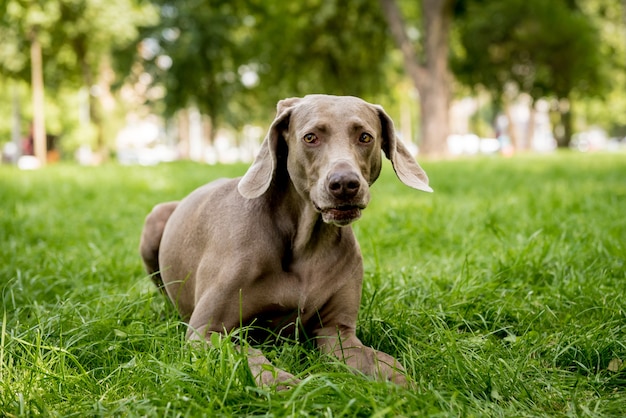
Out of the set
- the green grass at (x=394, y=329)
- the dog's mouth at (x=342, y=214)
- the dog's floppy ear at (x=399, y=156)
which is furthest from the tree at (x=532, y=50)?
the dog's mouth at (x=342, y=214)

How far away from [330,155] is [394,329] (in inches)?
37.8

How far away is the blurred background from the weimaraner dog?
647 inches

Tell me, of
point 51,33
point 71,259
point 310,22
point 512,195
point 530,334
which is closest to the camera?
point 530,334

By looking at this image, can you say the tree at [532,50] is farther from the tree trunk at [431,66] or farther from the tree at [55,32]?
the tree at [55,32]

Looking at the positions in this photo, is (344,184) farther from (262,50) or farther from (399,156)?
(262,50)

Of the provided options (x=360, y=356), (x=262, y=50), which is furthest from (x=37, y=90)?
(x=360, y=356)

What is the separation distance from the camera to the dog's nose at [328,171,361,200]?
2.59m

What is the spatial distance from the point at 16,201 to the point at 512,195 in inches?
247

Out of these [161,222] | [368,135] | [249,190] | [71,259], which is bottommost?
[71,259]

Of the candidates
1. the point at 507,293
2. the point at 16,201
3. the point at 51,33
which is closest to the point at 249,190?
the point at 507,293

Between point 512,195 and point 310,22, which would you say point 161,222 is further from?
point 310,22

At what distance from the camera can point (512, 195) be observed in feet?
27.2

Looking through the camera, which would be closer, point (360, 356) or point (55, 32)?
point (360, 356)

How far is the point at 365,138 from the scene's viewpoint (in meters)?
2.89
